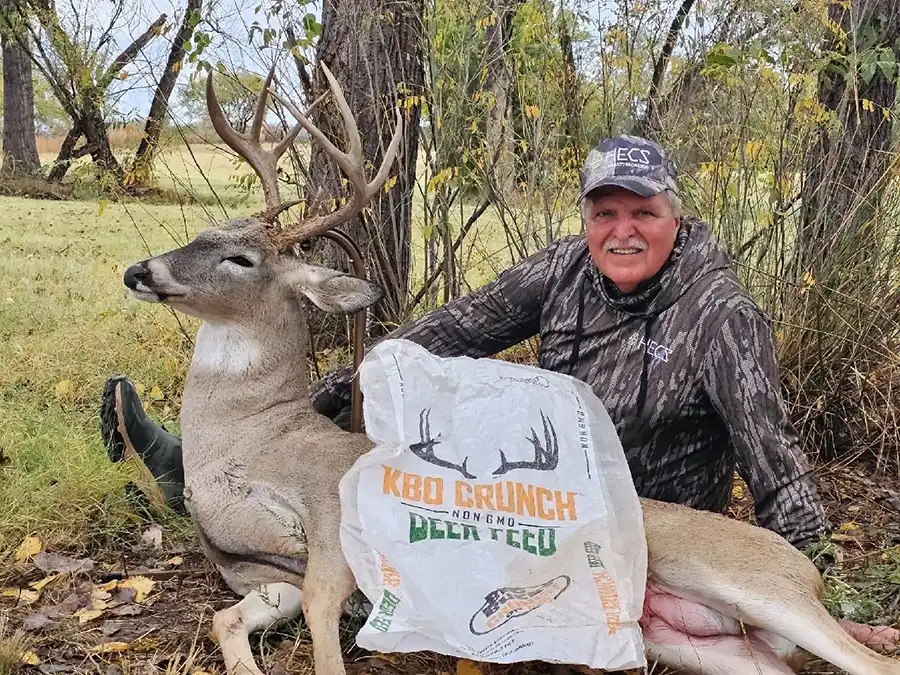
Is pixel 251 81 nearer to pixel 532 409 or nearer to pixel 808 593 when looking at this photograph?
pixel 532 409

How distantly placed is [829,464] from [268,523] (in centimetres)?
279

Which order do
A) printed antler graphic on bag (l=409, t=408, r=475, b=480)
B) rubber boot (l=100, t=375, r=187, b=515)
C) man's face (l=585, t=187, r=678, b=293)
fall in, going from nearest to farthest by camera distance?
printed antler graphic on bag (l=409, t=408, r=475, b=480) < man's face (l=585, t=187, r=678, b=293) < rubber boot (l=100, t=375, r=187, b=515)

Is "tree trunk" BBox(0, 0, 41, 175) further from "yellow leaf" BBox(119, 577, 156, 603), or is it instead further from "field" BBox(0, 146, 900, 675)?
"yellow leaf" BBox(119, 577, 156, 603)

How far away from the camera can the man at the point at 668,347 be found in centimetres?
292

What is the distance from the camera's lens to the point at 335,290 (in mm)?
3355

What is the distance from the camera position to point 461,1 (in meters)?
4.52

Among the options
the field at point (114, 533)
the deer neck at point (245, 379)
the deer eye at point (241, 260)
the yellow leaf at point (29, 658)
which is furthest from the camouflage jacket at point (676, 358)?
the yellow leaf at point (29, 658)

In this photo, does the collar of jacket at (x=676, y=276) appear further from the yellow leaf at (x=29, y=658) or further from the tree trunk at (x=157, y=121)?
the tree trunk at (x=157, y=121)

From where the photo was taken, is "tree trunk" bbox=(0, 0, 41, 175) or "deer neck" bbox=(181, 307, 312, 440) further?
"tree trunk" bbox=(0, 0, 41, 175)

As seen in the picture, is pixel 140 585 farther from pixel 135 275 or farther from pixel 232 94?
pixel 232 94

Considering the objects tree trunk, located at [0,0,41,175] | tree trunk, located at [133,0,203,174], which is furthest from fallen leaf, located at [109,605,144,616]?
tree trunk, located at [0,0,41,175]

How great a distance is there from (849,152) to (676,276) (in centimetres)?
196

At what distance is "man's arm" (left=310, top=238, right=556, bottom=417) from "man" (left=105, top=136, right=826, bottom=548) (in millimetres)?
96

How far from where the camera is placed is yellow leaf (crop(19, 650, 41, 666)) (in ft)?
8.68
